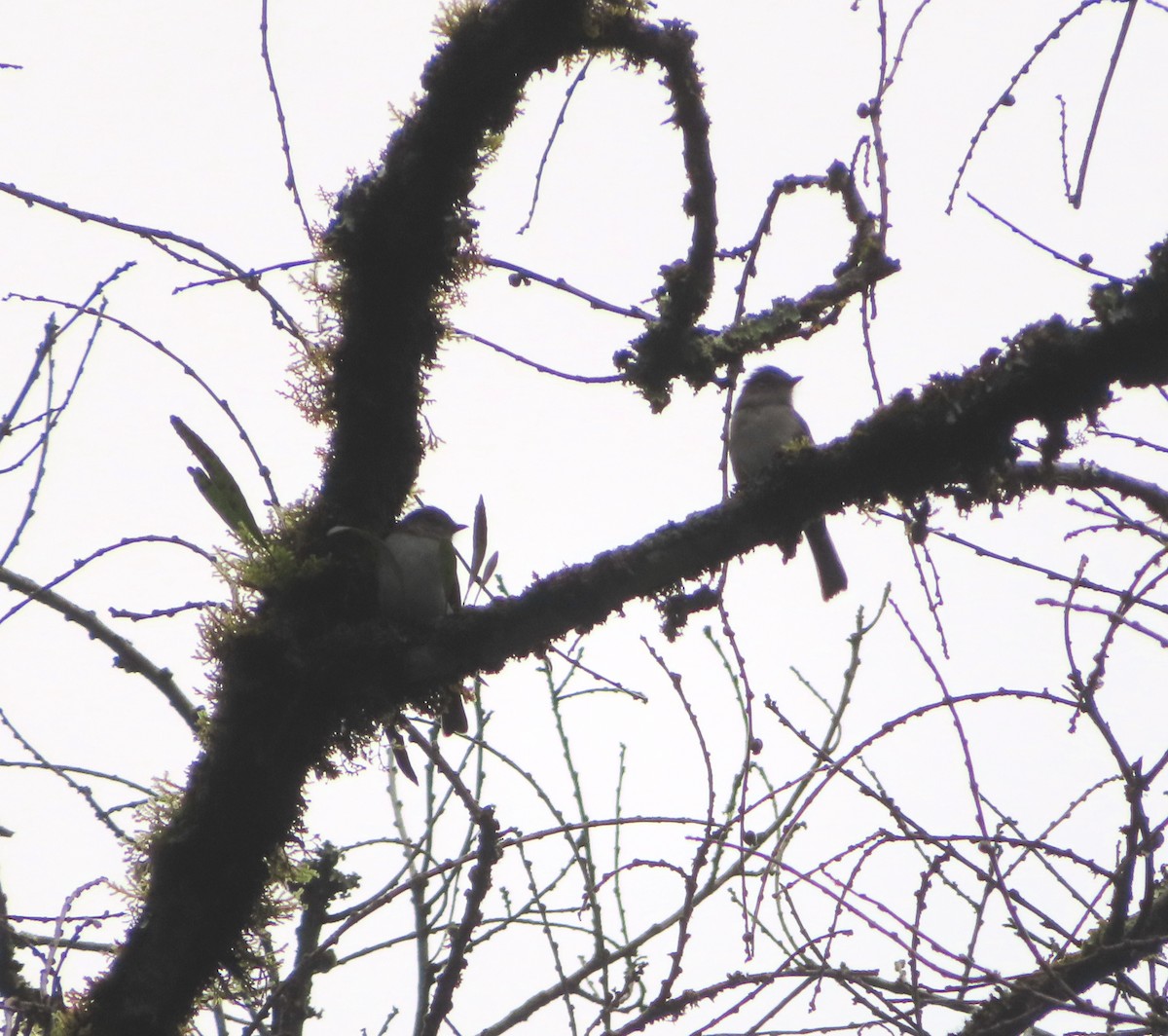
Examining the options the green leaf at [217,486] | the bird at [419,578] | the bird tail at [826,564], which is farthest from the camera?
the bird tail at [826,564]

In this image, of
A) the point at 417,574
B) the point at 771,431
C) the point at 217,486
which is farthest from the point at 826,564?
the point at 217,486

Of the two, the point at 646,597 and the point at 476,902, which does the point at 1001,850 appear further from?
the point at 476,902

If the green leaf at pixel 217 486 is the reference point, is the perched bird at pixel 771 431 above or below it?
above

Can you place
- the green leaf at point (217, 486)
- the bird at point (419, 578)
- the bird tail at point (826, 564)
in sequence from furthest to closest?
the bird tail at point (826, 564)
the green leaf at point (217, 486)
the bird at point (419, 578)

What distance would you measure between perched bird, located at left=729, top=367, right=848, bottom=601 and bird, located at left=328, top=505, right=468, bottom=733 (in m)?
2.25

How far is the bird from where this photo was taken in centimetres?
299

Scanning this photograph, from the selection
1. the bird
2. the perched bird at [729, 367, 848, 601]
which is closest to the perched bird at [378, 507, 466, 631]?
the bird

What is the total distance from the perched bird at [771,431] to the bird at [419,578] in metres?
2.25

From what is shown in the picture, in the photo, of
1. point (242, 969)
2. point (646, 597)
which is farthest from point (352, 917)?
point (646, 597)

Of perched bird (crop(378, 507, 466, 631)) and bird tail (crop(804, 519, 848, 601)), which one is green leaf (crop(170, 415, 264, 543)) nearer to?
perched bird (crop(378, 507, 466, 631))

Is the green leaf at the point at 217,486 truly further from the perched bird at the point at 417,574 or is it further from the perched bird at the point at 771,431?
the perched bird at the point at 771,431

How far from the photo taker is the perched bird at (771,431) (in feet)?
20.1

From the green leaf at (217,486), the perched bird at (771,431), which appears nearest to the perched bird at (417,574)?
the green leaf at (217,486)

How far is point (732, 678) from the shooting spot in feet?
11.8
